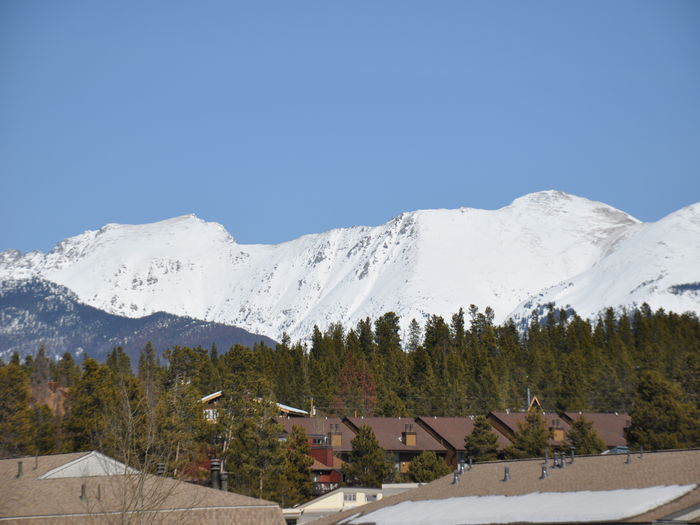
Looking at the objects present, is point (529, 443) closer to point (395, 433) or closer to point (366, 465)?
point (366, 465)

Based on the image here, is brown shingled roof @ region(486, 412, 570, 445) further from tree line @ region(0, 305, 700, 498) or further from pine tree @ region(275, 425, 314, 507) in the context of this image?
pine tree @ region(275, 425, 314, 507)

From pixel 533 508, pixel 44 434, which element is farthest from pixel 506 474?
pixel 44 434

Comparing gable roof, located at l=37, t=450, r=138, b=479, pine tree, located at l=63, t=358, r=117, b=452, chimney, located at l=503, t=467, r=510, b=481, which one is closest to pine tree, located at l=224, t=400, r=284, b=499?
pine tree, located at l=63, t=358, r=117, b=452

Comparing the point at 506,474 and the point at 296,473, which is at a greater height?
the point at 296,473

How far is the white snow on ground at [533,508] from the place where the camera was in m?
45.0

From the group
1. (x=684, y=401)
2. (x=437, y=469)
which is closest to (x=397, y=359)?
(x=684, y=401)

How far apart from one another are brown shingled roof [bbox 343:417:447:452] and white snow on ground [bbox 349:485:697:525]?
50.4 metres

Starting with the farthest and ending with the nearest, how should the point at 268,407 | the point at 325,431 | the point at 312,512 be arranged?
the point at 325,431 < the point at 268,407 < the point at 312,512

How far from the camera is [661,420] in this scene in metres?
99.6

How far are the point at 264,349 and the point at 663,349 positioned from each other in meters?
61.3

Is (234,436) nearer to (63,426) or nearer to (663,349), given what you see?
(63,426)

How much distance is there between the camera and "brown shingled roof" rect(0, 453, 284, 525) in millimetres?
49719

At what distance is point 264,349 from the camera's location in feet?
631

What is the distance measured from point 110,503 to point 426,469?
1607 inches
